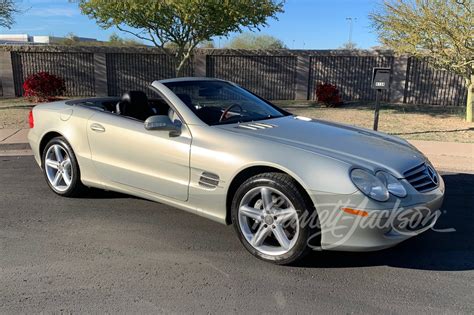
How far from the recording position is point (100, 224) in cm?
452

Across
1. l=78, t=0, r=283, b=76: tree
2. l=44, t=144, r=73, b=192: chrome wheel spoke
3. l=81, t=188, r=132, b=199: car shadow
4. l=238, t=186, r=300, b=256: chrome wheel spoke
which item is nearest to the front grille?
l=238, t=186, r=300, b=256: chrome wheel spoke

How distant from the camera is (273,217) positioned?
3570 millimetres

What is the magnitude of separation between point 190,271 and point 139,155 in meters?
1.38

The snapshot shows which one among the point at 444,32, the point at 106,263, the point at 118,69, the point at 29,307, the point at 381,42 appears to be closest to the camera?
the point at 29,307

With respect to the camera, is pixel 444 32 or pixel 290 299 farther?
pixel 444 32

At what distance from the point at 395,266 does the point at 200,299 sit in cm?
171

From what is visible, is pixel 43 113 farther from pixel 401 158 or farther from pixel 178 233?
pixel 401 158

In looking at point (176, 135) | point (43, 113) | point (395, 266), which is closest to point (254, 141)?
point (176, 135)

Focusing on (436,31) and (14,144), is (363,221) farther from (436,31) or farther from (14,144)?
(436,31)

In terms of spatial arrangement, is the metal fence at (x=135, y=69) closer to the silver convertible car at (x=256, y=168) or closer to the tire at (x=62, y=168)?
the tire at (x=62, y=168)

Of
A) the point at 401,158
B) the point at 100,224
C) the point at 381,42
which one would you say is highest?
the point at 381,42

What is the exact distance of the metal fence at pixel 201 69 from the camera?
18391 millimetres

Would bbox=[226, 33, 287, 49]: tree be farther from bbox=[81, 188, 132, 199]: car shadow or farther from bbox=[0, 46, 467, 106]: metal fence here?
bbox=[81, 188, 132, 199]: car shadow

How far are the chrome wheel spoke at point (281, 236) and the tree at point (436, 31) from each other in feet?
32.8
